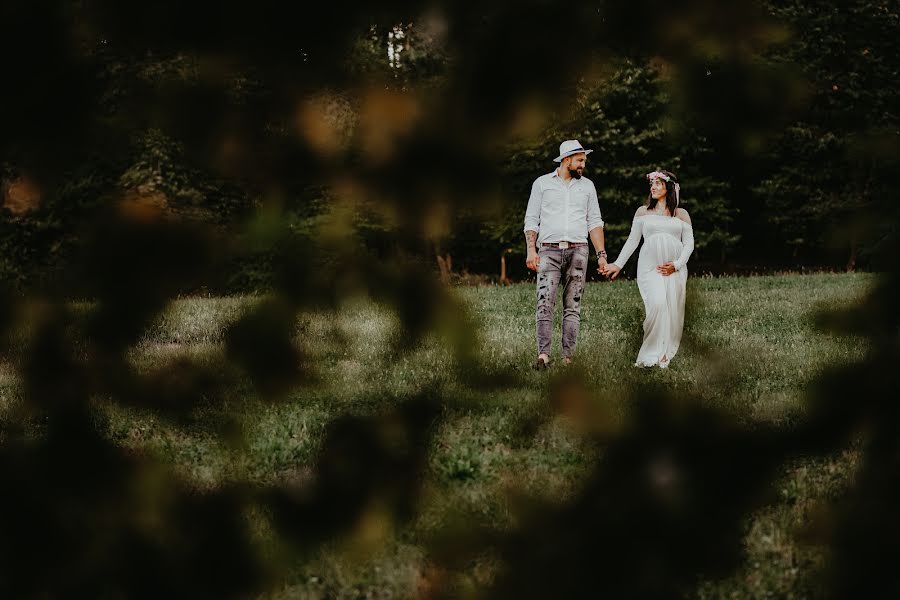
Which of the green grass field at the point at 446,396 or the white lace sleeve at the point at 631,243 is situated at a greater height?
the green grass field at the point at 446,396

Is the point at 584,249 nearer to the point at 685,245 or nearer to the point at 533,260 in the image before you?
the point at 533,260

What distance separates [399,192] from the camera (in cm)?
127

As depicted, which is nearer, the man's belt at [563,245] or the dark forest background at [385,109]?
the dark forest background at [385,109]

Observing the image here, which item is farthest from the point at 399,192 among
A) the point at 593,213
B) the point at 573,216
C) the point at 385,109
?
the point at 593,213

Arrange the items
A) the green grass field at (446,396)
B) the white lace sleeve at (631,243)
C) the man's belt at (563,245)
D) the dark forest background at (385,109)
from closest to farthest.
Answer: the dark forest background at (385,109)
the green grass field at (446,396)
the man's belt at (563,245)
the white lace sleeve at (631,243)

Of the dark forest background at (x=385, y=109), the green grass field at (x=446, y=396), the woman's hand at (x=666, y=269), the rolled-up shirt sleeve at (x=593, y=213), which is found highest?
the dark forest background at (x=385, y=109)

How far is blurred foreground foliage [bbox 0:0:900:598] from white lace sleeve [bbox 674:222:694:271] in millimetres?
6665

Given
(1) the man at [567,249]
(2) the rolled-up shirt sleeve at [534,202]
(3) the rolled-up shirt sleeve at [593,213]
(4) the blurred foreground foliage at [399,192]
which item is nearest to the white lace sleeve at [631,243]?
(1) the man at [567,249]

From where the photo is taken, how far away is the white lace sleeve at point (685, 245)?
7926 mm

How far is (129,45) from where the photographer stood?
125 cm

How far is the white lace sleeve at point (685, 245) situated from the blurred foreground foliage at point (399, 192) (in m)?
6.66

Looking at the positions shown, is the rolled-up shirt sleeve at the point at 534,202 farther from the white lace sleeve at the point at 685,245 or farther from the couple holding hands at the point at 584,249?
the white lace sleeve at the point at 685,245

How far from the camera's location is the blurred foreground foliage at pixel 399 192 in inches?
46.8

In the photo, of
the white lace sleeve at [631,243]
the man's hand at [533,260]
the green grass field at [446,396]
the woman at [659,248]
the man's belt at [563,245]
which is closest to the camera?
the green grass field at [446,396]
